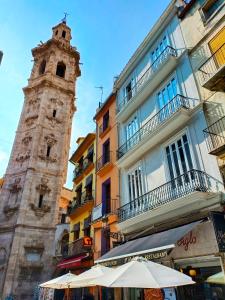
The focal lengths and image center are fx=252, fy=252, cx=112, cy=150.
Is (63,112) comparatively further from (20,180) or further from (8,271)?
(8,271)

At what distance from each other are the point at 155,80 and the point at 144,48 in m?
2.92

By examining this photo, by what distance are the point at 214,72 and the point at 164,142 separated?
2.98m

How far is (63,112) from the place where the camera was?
1131 inches

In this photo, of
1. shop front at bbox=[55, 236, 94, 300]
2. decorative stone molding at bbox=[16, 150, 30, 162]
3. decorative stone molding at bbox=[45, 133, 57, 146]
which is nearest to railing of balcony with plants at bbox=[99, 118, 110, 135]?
shop front at bbox=[55, 236, 94, 300]

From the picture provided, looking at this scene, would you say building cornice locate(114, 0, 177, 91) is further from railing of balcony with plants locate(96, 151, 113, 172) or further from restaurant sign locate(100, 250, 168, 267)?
restaurant sign locate(100, 250, 168, 267)

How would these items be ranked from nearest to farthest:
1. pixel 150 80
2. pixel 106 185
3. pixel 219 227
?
pixel 219 227, pixel 150 80, pixel 106 185

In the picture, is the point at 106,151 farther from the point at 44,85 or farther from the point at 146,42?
the point at 44,85

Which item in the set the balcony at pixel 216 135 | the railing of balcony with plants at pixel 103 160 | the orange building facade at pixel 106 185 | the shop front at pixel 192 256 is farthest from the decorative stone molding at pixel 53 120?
the balcony at pixel 216 135

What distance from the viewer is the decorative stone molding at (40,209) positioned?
22156 mm

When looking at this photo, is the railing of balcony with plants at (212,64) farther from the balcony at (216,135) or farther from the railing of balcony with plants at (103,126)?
the railing of balcony with plants at (103,126)

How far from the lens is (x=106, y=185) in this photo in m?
13.5

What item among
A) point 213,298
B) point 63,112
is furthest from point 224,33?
point 63,112

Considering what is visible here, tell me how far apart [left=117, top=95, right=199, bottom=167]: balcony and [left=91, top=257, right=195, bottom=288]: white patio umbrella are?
492 centimetres

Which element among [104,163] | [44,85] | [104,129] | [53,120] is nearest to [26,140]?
[53,120]
